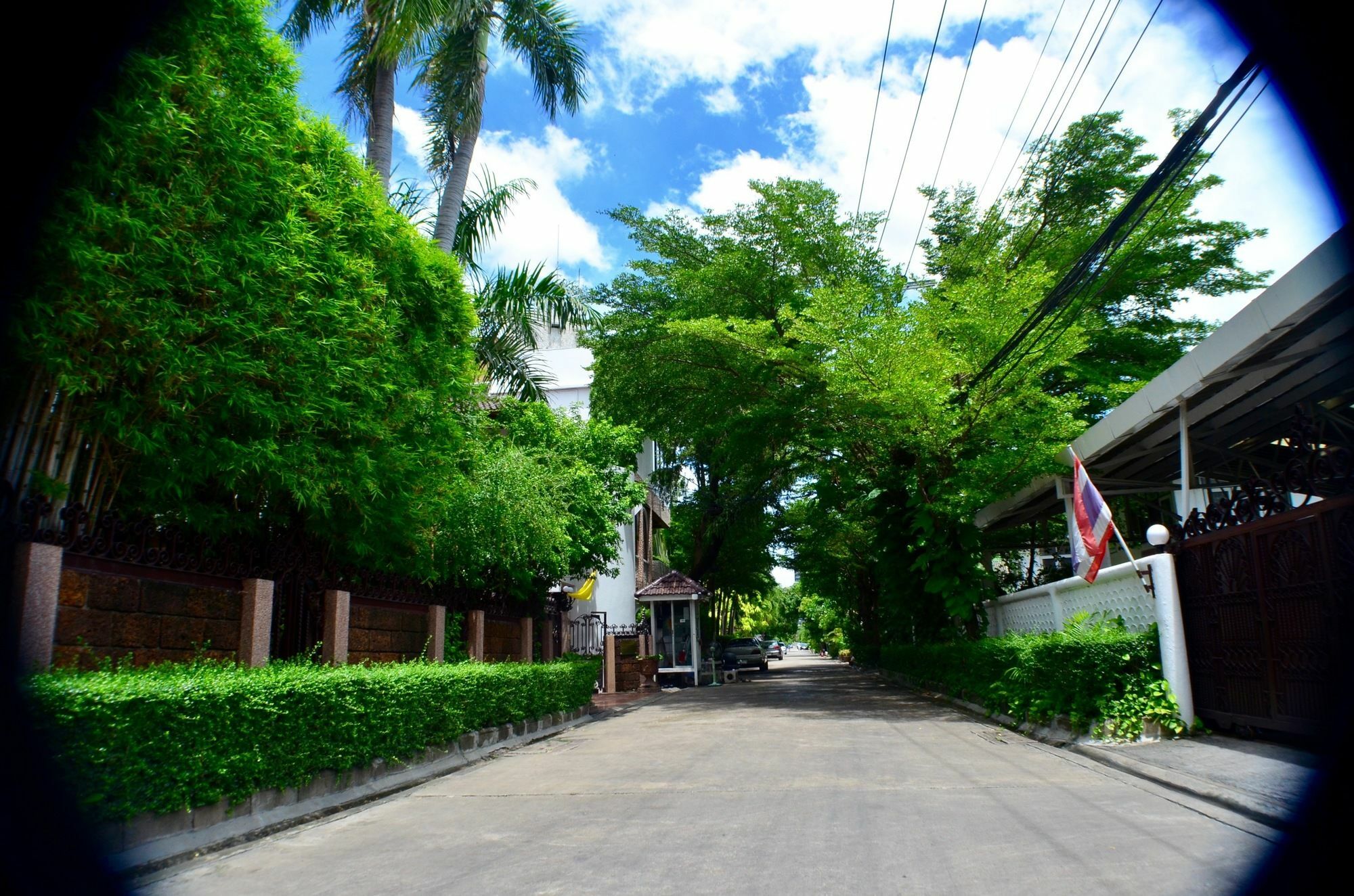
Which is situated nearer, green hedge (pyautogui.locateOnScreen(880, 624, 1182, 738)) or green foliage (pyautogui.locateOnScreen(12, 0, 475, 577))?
green foliage (pyautogui.locateOnScreen(12, 0, 475, 577))

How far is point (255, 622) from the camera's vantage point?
8.22m

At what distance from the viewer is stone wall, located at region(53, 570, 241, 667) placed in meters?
6.25

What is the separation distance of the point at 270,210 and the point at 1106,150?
22.5m

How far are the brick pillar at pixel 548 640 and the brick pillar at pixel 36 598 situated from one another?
40.5 feet

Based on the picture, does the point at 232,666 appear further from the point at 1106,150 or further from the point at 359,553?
the point at 1106,150

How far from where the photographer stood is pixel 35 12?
490cm

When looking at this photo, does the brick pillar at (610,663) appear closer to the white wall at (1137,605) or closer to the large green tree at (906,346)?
the large green tree at (906,346)

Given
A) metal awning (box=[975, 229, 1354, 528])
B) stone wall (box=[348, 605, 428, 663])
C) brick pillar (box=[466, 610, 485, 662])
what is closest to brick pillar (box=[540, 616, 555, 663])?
brick pillar (box=[466, 610, 485, 662])

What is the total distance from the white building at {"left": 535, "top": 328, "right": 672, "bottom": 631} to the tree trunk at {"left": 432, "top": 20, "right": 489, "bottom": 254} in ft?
36.3

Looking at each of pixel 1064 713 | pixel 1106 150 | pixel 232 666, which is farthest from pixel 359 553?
pixel 1106 150

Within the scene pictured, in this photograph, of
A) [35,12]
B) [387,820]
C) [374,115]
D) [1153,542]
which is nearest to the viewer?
[35,12]

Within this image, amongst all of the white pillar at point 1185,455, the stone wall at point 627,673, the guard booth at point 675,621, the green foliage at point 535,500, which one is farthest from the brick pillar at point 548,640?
the white pillar at point 1185,455

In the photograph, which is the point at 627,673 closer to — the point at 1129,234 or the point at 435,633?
the point at 435,633

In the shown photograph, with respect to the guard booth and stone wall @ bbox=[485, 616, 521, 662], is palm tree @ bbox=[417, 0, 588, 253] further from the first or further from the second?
the guard booth
